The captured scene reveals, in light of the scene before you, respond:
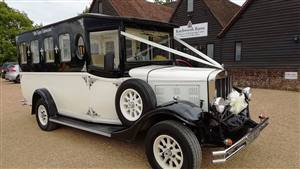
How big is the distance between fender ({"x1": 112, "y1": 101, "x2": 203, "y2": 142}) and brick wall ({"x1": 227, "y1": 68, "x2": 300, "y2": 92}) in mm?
10117

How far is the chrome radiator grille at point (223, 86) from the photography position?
13.4 ft

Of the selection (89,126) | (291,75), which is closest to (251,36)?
(291,75)

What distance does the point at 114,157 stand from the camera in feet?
14.3

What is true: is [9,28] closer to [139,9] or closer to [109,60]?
[139,9]

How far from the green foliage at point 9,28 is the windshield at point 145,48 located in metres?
31.0

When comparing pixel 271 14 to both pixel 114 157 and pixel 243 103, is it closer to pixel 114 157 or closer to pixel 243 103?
pixel 243 103

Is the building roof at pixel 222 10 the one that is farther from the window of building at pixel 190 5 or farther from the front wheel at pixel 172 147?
the front wheel at pixel 172 147

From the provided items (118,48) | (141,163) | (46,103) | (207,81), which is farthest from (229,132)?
(46,103)

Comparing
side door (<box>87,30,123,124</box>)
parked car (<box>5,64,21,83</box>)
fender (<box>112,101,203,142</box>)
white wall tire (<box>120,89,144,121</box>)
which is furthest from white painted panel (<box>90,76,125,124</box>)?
parked car (<box>5,64,21,83</box>)

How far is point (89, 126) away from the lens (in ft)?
16.0

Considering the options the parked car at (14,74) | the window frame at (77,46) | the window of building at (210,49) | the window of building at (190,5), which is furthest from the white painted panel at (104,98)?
the parked car at (14,74)

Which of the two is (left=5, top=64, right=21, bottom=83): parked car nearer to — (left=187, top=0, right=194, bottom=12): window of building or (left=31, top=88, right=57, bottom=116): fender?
(left=187, top=0, right=194, bottom=12): window of building

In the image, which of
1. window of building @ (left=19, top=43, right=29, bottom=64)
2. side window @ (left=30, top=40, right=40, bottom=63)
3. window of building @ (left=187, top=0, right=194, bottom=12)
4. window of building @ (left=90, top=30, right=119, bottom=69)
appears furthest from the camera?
window of building @ (left=187, top=0, right=194, bottom=12)

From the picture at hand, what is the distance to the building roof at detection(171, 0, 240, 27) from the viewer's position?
54.2ft
